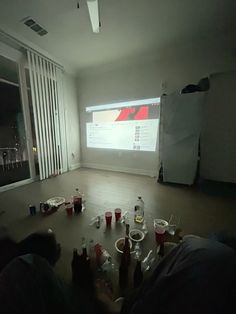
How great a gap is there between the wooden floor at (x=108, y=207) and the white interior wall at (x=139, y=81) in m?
0.63

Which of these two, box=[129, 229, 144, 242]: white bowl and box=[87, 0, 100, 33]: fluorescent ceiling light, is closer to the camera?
box=[129, 229, 144, 242]: white bowl

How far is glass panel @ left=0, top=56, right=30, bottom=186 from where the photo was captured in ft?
10.3

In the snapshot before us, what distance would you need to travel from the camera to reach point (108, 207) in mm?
2375

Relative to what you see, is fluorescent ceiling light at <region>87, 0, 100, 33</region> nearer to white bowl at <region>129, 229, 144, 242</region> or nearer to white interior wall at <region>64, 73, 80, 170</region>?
white interior wall at <region>64, 73, 80, 170</region>

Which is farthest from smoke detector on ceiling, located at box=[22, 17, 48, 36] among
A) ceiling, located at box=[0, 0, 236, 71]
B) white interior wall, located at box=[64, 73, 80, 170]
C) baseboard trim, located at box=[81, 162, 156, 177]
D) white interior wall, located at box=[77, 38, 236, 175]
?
baseboard trim, located at box=[81, 162, 156, 177]

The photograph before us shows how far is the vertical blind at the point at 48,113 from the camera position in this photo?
11.1ft

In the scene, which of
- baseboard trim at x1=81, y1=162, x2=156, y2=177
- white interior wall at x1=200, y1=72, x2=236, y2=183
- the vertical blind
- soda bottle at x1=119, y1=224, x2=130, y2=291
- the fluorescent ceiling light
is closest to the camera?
soda bottle at x1=119, y1=224, x2=130, y2=291

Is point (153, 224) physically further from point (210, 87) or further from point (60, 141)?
point (60, 141)

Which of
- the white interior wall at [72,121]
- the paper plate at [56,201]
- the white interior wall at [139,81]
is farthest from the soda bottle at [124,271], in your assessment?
the white interior wall at [72,121]

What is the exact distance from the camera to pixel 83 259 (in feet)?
3.84

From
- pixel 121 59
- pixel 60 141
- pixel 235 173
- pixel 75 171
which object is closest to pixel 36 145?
pixel 60 141

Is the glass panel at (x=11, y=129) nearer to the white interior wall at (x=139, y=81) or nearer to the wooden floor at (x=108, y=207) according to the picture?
the wooden floor at (x=108, y=207)

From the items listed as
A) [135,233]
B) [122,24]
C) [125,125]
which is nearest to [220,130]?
[125,125]

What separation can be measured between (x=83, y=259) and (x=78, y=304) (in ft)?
0.79
